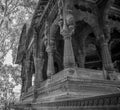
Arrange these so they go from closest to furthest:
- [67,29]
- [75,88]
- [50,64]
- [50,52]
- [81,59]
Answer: [75,88] < [67,29] < [50,64] < [50,52] < [81,59]

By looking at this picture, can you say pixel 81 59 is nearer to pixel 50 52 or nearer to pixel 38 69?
pixel 50 52

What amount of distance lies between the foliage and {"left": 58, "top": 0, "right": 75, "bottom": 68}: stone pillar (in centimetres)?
908

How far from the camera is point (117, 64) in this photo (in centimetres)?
1437

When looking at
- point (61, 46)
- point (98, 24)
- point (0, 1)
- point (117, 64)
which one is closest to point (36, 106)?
point (98, 24)

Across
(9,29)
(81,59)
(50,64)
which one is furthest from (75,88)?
(9,29)

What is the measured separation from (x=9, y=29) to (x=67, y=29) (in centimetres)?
1184

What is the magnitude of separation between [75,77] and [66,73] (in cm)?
37

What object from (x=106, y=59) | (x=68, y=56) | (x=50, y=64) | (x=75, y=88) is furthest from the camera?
(x=50, y=64)

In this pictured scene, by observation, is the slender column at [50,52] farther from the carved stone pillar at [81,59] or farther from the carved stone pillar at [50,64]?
the carved stone pillar at [81,59]

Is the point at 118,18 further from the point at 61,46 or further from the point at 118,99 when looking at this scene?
the point at 118,99

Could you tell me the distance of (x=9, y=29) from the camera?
15469mm

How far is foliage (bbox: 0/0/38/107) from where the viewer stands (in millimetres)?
14414

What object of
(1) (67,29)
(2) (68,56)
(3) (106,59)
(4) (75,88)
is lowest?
(4) (75,88)

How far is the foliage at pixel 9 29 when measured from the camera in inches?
567
